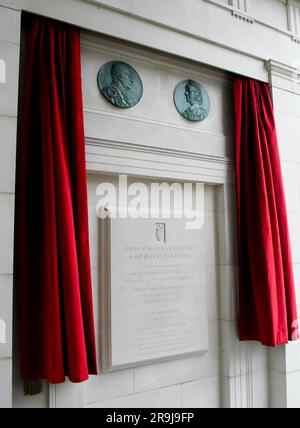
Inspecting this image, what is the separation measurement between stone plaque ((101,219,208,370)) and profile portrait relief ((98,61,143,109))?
1.86ft

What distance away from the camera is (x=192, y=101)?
6.30 ft

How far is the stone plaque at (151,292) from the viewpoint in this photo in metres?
1.62

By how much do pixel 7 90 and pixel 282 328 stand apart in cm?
167

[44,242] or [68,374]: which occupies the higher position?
[44,242]

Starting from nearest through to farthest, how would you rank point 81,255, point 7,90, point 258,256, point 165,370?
point 7,90 < point 81,255 < point 165,370 < point 258,256

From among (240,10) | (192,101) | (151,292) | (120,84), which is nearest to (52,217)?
(151,292)

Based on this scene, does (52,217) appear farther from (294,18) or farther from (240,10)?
(294,18)

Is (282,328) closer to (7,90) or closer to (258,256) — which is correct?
(258,256)

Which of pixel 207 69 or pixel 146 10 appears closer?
pixel 146 10

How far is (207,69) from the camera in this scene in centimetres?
196

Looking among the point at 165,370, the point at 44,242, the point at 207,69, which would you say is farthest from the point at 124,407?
the point at 207,69

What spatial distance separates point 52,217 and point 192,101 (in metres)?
1.00

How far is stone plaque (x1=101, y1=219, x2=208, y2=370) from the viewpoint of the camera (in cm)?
162

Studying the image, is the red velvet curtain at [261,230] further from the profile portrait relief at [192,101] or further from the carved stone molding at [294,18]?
the carved stone molding at [294,18]
